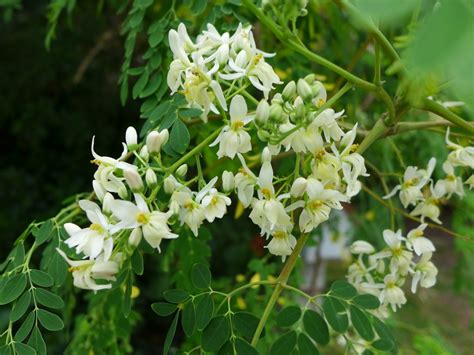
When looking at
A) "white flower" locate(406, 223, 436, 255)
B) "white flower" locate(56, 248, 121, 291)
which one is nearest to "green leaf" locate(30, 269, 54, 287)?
"white flower" locate(56, 248, 121, 291)

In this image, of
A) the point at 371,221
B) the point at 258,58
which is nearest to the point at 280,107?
the point at 258,58

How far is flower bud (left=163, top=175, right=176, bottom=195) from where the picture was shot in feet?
2.03

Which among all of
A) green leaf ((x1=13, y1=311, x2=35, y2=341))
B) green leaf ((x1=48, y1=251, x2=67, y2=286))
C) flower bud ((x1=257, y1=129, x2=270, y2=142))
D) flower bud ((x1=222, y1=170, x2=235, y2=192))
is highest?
flower bud ((x1=257, y1=129, x2=270, y2=142))

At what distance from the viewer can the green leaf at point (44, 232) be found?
782 millimetres

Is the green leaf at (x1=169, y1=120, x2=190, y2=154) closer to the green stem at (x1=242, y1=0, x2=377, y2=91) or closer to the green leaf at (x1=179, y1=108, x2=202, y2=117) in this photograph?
the green leaf at (x1=179, y1=108, x2=202, y2=117)

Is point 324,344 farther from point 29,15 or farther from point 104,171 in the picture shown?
point 29,15

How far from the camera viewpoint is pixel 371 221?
163 centimetres

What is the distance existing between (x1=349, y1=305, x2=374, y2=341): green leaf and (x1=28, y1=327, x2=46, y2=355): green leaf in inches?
13.2

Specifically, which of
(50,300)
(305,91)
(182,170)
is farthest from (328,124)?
(50,300)

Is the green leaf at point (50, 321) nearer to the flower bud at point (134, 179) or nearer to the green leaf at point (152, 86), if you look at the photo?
the flower bud at point (134, 179)

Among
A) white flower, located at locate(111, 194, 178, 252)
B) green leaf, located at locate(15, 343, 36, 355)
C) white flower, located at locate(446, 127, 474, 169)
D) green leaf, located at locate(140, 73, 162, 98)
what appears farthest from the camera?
green leaf, located at locate(140, 73, 162, 98)

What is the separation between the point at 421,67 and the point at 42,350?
547 mm

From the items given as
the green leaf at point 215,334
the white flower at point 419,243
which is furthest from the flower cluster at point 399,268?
the green leaf at point 215,334

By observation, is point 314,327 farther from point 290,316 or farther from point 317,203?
point 317,203
